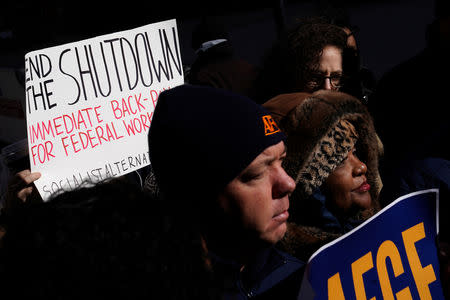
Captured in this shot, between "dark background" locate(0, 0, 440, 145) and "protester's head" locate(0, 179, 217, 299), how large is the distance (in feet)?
11.5

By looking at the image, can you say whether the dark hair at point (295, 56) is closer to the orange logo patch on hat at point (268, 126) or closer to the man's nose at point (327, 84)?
the man's nose at point (327, 84)

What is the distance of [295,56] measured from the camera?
101 inches

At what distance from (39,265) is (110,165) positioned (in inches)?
59.5

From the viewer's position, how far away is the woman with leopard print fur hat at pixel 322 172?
1749 mm

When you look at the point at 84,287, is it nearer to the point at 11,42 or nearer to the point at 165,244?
the point at 165,244

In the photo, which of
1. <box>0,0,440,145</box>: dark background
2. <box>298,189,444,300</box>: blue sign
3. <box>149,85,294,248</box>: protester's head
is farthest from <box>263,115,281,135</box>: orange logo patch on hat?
<box>0,0,440,145</box>: dark background

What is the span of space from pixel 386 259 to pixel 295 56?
5.05 ft

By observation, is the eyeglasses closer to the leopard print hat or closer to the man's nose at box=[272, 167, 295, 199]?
the leopard print hat

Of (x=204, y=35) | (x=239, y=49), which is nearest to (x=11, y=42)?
(x=239, y=49)

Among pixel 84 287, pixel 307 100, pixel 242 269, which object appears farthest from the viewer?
pixel 307 100

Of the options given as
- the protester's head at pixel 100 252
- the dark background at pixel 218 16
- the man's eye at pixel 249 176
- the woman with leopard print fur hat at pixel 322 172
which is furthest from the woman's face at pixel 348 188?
the dark background at pixel 218 16

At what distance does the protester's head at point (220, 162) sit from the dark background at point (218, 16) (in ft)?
10.6

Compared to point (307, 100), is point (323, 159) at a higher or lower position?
lower

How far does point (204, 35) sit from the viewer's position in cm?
411
